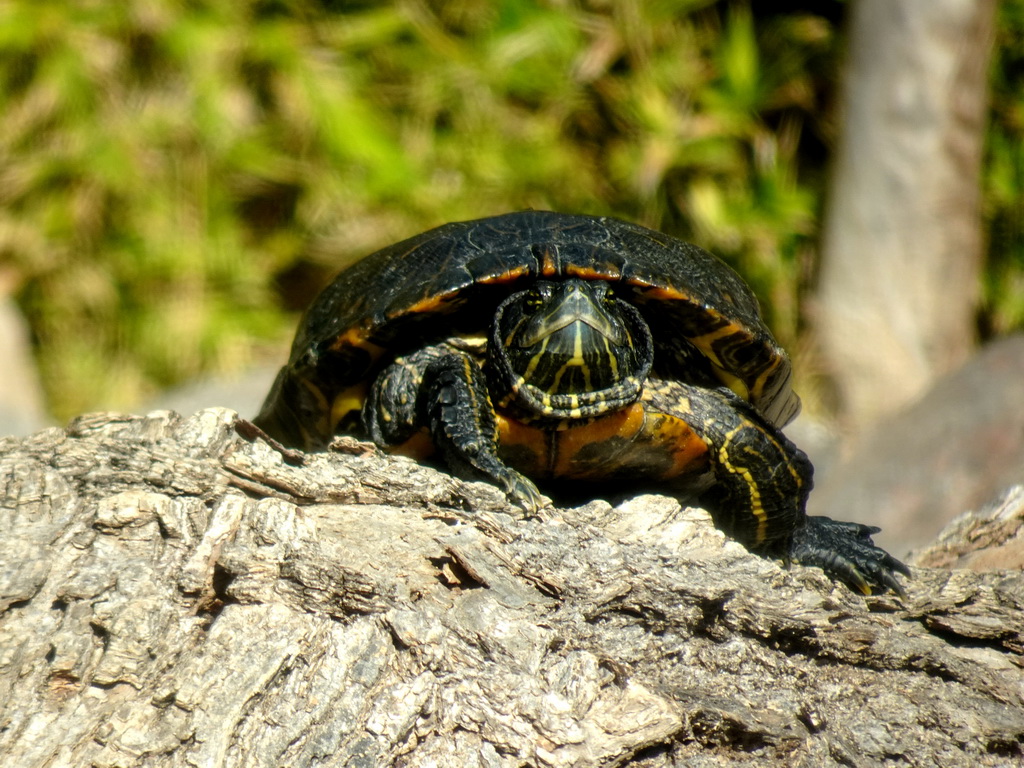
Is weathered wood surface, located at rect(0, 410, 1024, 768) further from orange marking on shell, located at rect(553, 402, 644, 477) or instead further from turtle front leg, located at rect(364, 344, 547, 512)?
orange marking on shell, located at rect(553, 402, 644, 477)

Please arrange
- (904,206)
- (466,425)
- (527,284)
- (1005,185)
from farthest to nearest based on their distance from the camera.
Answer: (1005,185)
(904,206)
(527,284)
(466,425)

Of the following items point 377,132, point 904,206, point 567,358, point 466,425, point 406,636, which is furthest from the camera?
point 377,132

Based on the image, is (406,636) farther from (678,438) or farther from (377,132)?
(377,132)

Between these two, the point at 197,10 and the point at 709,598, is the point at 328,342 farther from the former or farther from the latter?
the point at 197,10

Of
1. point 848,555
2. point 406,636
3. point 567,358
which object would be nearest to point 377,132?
point 567,358

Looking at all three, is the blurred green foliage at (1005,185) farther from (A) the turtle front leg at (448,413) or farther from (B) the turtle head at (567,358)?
(A) the turtle front leg at (448,413)

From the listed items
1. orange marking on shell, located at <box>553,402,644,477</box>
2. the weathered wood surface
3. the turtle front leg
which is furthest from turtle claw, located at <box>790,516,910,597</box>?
the turtle front leg
